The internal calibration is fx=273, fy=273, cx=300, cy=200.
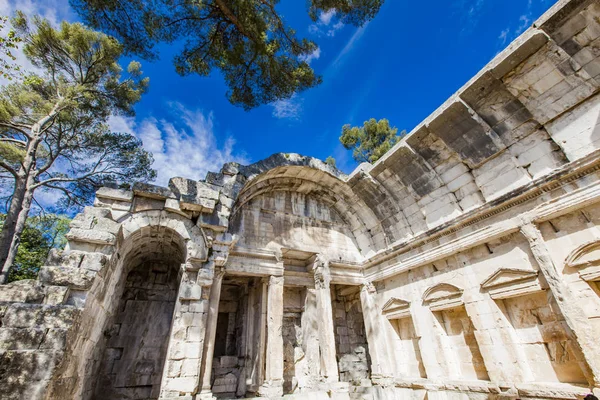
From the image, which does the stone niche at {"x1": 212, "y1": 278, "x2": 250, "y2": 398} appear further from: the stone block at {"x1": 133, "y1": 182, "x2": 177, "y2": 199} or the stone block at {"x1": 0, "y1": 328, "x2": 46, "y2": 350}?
the stone block at {"x1": 0, "y1": 328, "x2": 46, "y2": 350}

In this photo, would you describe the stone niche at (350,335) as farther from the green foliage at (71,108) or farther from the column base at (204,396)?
the green foliage at (71,108)

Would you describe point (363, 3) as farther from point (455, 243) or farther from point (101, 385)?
point (101, 385)

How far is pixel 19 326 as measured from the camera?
3742 mm

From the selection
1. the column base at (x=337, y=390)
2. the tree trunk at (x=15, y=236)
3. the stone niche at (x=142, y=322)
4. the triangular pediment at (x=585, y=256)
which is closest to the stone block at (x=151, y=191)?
the stone niche at (x=142, y=322)

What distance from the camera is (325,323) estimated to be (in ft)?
25.0

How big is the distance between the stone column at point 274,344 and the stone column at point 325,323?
124 cm

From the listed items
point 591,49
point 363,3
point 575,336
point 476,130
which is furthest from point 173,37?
point 575,336

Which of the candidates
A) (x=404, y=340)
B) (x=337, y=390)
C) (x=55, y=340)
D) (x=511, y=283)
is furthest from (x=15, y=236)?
(x=511, y=283)

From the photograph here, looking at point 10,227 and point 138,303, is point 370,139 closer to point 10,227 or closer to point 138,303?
point 138,303

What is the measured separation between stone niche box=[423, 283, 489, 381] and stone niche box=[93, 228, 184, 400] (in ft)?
21.0

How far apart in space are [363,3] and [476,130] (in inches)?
167

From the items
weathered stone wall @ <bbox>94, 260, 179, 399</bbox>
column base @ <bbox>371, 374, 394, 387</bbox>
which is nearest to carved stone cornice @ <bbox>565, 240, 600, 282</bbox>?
column base @ <bbox>371, 374, 394, 387</bbox>

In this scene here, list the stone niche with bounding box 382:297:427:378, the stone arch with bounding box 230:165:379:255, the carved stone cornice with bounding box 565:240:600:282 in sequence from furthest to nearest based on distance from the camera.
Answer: the stone arch with bounding box 230:165:379:255 < the stone niche with bounding box 382:297:427:378 < the carved stone cornice with bounding box 565:240:600:282

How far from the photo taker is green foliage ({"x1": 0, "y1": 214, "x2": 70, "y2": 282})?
481 inches
